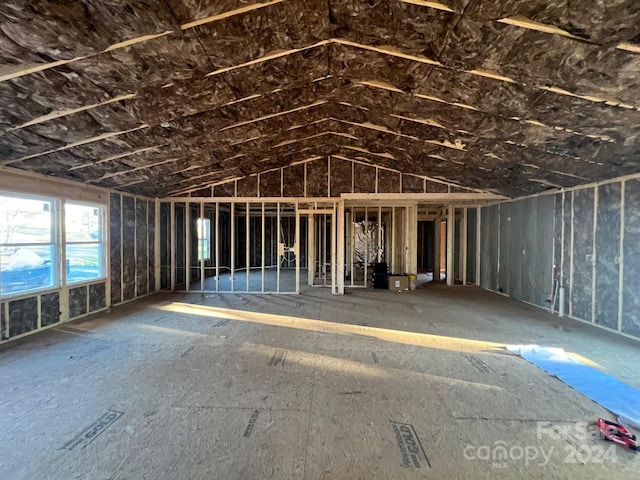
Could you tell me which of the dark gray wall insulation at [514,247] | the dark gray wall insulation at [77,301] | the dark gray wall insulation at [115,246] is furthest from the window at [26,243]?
the dark gray wall insulation at [514,247]

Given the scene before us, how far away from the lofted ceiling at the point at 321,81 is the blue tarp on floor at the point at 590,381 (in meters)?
2.59

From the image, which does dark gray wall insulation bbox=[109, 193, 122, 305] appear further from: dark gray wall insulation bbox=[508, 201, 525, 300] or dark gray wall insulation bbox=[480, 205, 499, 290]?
dark gray wall insulation bbox=[480, 205, 499, 290]

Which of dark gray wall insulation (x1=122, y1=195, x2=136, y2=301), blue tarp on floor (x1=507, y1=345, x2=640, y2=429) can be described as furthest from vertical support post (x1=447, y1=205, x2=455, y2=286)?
dark gray wall insulation (x1=122, y1=195, x2=136, y2=301)

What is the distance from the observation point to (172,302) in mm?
7008

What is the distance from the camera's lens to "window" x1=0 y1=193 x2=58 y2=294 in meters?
4.41

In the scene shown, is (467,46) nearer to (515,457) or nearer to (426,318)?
(515,457)

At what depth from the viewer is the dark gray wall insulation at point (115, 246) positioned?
6.51 metres

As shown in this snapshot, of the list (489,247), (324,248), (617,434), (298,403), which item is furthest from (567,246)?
(324,248)

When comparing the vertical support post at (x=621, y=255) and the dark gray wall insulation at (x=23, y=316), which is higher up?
the vertical support post at (x=621, y=255)

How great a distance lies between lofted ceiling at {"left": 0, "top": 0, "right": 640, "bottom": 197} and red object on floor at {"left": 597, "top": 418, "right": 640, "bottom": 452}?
Result: 8.95 ft

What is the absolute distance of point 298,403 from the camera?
2.82m

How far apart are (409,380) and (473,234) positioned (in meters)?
7.67

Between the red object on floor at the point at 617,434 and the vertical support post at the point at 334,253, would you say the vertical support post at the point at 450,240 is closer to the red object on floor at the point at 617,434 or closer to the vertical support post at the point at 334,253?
the vertical support post at the point at 334,253

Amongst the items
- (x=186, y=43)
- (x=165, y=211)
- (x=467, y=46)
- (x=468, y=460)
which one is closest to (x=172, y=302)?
(x=165, y=211)
